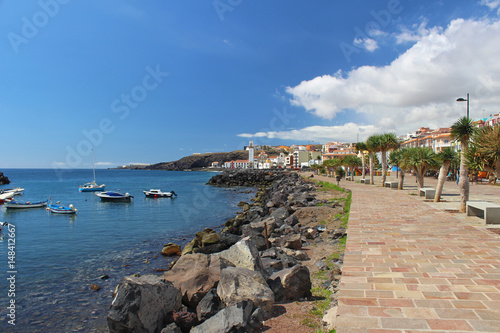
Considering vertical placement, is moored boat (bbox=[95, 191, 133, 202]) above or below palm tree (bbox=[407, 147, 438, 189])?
below

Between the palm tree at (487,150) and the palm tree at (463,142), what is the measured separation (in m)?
0.48

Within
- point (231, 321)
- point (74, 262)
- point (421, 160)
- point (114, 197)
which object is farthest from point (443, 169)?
point (114, 197)

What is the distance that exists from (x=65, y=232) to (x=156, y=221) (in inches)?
235

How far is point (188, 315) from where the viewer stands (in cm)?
569

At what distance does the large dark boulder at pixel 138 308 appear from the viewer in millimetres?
5258

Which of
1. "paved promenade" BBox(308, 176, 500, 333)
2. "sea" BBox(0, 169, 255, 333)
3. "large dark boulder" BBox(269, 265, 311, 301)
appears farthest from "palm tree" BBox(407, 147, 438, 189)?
"large dark boulder" BBox(269, 265, 311, 301)

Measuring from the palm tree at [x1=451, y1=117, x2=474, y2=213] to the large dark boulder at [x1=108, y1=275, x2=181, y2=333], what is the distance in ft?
38.5

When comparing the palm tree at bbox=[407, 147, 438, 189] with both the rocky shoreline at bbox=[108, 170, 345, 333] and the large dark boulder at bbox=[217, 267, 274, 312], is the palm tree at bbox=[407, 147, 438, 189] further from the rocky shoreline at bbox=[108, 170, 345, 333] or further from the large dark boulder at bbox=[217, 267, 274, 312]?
the large dark boulder at bbox=[217, 267, 274, 312]

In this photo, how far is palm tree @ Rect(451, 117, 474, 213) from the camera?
475 inches

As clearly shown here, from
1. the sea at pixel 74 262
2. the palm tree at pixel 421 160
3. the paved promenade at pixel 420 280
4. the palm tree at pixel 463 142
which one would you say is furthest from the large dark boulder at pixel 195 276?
the palm tree at pixel 421 160

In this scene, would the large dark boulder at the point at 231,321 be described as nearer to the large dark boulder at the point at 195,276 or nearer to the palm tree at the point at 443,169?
the large dark boulder at the point at 195,276

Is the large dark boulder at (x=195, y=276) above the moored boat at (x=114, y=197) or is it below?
above

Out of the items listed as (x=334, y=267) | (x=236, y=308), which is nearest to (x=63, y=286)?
(x=236, y=308)

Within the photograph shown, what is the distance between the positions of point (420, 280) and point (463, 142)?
10230 mm
